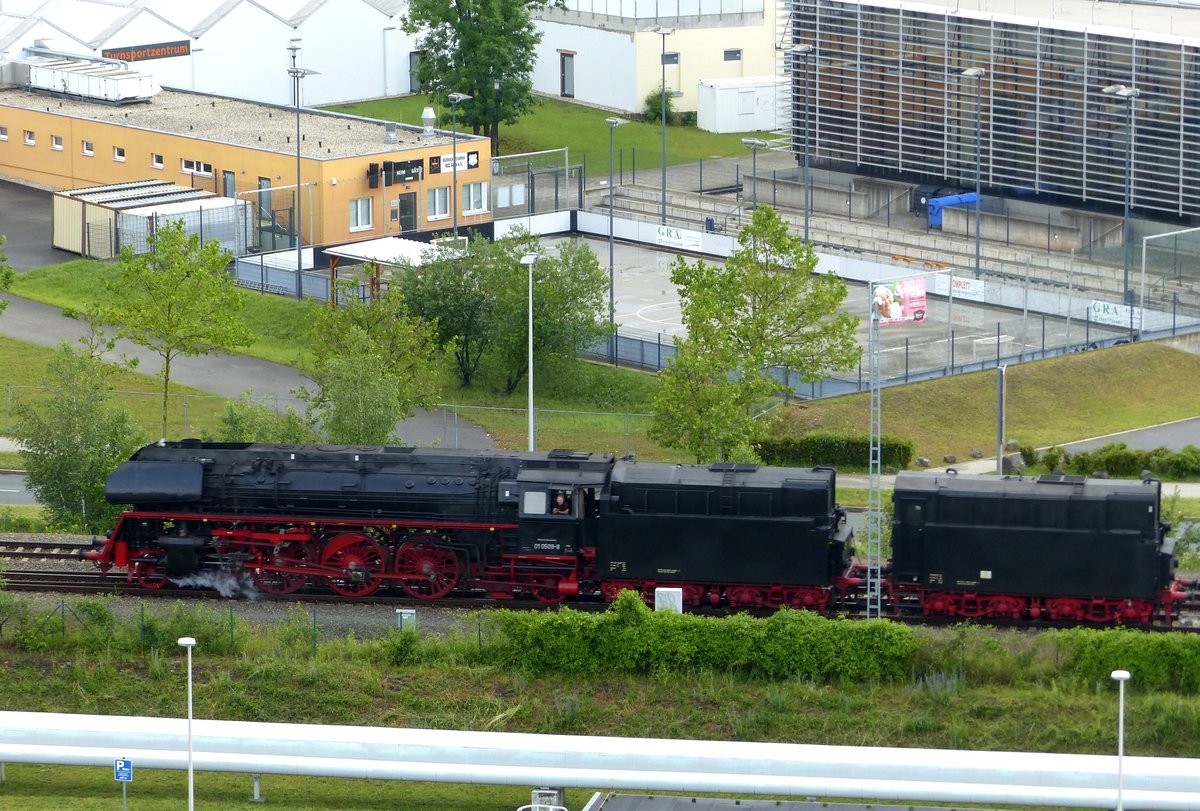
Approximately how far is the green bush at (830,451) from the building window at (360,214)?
31.3 metres

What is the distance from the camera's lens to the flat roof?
8669 cm

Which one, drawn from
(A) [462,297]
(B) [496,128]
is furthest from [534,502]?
(B) [496,128]

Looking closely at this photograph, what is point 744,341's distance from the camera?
56750mm

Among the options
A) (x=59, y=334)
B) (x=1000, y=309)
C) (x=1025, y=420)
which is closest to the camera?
(x=1025, y=420)

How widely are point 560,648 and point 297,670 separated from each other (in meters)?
5.39

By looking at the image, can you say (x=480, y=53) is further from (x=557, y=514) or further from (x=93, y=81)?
(x=557, y=514)

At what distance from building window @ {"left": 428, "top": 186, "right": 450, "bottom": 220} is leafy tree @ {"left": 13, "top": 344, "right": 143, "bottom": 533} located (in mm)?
39740

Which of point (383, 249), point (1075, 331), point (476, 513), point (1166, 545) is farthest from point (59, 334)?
point (1166, 545)

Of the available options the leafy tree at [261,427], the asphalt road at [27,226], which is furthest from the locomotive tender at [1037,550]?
the asphalt road at [27,226]

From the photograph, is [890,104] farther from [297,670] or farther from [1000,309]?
[297,670]

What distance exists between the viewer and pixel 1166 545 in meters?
41.9

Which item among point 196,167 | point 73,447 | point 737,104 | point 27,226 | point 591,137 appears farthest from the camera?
point 737,104

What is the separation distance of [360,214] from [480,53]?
58.3 ft

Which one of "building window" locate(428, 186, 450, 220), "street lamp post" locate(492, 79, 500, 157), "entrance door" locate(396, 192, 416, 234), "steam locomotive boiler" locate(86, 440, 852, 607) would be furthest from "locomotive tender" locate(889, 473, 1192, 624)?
"street lamp post" locate(492, 79, 500, 157)
